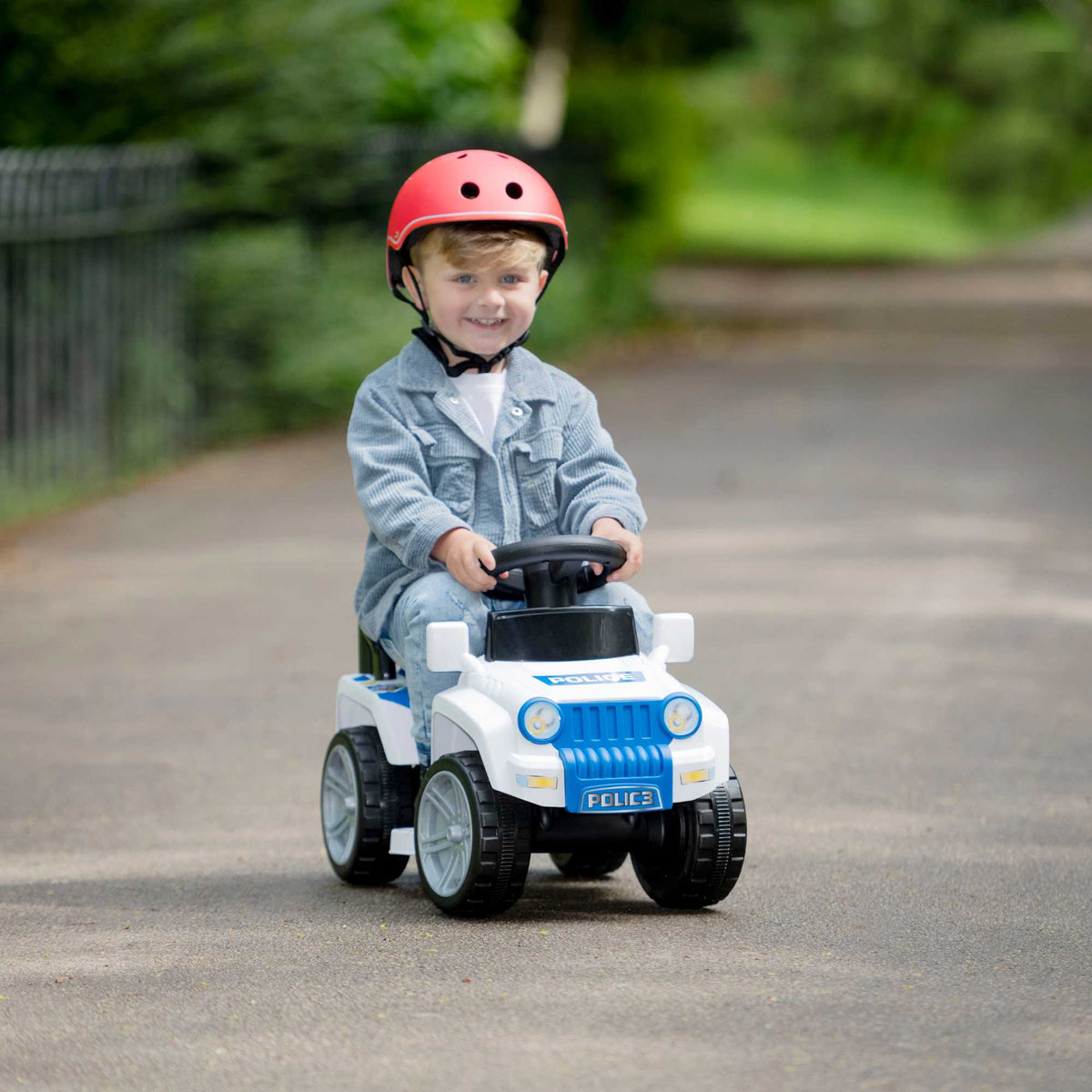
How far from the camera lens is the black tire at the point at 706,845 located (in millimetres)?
4301

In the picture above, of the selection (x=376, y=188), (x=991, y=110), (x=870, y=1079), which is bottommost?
(x=870, y=1079)

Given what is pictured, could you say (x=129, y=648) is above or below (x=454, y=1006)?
above

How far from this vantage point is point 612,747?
4.16m

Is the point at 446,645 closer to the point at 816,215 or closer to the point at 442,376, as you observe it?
the point at 442,376

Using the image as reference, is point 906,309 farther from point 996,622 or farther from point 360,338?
point 996,622

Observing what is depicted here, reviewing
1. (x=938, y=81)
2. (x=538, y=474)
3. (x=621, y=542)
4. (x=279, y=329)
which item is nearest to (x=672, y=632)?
(x=621, y=542)

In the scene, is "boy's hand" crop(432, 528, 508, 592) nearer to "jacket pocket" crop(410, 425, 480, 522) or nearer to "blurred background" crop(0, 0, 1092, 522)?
"jacket pocket" crop(410, 425, 480, 522)

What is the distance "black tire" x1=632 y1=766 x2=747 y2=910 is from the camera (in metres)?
4.30

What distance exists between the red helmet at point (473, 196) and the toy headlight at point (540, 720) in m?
1.14

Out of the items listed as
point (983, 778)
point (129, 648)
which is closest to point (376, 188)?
point (129, 648)

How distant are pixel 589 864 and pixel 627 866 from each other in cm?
24

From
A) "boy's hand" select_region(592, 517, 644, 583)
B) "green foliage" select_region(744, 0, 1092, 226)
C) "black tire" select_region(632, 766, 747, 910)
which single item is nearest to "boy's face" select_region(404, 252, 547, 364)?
"boy's hand" select_region(592, 517, 644, 583)

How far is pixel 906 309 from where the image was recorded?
26203 millimetres

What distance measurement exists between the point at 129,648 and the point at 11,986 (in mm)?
4531
